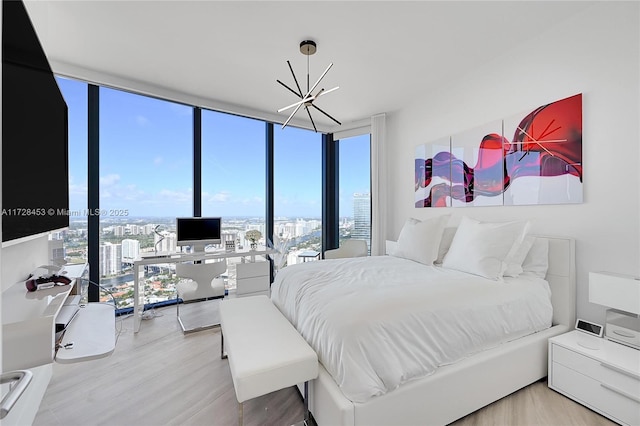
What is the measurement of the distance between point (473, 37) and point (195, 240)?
3597 mm

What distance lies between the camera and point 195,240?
11.2 ft

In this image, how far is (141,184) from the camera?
3.37 metres

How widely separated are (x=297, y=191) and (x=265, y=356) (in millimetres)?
3414

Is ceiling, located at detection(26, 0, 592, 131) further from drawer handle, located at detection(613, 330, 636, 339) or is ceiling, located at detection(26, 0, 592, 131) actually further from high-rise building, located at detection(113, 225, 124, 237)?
drawer handle, located at detection(613, 330, 636, 339)

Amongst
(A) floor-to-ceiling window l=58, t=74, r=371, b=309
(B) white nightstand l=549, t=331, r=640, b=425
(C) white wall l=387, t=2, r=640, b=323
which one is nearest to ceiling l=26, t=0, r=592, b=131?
(C) white wall l=387, t=2, r=640, b=323

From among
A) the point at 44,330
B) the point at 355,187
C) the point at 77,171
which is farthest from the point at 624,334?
the point at 77,171

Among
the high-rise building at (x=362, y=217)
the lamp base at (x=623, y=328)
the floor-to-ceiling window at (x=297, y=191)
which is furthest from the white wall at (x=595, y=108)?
the floor-to-ceiling window at (x=297, y=191)

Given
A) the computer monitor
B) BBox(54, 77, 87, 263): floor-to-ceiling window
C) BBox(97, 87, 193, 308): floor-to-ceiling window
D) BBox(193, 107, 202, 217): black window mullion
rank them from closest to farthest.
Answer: BBox(54, 77, 87, 263): floor-to-ceiling window
BBox(97, 87, 193, 308): floor-to-ceiling window
the computer monitor
BBox(193, 107, 202, 217): black window mullion

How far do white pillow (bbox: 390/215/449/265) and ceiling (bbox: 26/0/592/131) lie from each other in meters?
1.64

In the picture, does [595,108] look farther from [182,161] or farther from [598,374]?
[182,161]

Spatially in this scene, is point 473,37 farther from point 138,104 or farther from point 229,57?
point 138,104

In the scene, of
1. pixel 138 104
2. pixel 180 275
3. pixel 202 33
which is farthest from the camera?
pixel 138 104

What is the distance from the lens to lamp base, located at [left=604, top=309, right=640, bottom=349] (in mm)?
1740

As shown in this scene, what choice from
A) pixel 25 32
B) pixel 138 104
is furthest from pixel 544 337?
pixel 138 104
